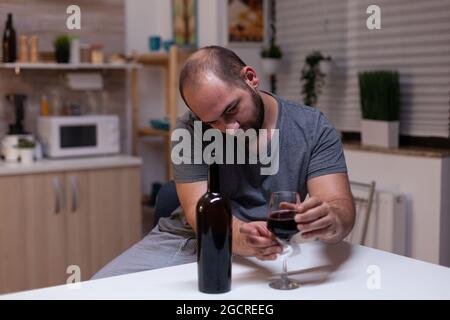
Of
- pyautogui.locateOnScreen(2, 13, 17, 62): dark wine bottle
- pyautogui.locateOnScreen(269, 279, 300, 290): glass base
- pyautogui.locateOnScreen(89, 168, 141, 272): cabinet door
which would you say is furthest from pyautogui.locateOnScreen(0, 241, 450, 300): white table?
pyautogui.locateOnScreen(2, 13, 17, 62): dark wine bottle

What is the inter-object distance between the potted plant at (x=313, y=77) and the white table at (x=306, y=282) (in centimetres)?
206

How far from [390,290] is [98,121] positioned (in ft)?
9.12

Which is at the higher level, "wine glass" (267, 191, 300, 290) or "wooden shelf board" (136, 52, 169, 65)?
"wooden shelf board" (136, 52, 169, 65)

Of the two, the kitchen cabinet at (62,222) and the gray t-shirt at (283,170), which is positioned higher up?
the gray t-shirt at (283,170)

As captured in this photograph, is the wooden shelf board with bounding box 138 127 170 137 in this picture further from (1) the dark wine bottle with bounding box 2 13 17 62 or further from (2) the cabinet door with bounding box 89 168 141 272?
→ (1) the dark wine bottle with bounding box 2 13 17 62

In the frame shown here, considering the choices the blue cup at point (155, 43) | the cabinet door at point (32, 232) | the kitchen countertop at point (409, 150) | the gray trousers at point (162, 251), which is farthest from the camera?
the blue cup at point (155, 43)

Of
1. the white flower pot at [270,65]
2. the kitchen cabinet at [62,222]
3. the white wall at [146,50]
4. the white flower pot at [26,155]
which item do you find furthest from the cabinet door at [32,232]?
the white flower pot at [270,65]

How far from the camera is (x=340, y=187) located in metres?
1.79

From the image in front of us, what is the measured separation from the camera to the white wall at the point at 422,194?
2975mm

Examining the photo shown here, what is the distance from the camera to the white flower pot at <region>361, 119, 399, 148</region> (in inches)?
126

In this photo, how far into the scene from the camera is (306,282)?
1479mm

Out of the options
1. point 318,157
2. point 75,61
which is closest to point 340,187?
point 318,157

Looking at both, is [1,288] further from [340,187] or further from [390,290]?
[390,290]

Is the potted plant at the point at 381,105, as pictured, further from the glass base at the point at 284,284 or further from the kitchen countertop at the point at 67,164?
the glass base at the point at 284,284
